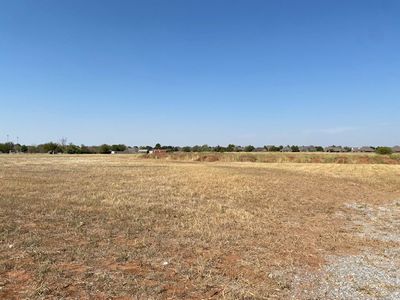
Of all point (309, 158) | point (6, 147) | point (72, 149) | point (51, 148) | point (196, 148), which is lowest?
point (309, 158)

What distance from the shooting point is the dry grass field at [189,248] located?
242 inches

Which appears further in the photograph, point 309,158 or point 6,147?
point 6,147

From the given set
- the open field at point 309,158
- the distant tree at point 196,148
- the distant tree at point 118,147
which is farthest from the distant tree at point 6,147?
the open field at point 309,158

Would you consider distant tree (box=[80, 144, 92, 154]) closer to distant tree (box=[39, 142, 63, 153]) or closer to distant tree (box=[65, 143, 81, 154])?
distant tree (box=[65, 143, 81, 154])

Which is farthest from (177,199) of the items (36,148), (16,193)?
(36,148)

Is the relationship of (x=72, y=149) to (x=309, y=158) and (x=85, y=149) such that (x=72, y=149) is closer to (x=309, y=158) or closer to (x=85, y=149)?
(x=85, y=149)

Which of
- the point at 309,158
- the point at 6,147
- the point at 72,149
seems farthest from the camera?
the point at 6,147

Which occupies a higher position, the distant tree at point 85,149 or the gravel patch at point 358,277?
the distant tree at point 85,149

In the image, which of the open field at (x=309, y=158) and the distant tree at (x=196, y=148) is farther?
the distant tree at (x=196, y=148)

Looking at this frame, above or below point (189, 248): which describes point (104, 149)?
above

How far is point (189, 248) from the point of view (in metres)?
8.62

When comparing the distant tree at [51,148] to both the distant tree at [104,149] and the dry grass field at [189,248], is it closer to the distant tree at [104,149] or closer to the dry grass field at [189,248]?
the distant tree at [104,149]

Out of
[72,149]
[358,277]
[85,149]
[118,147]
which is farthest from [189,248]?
[118,147]

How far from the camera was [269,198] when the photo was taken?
1830 cm
